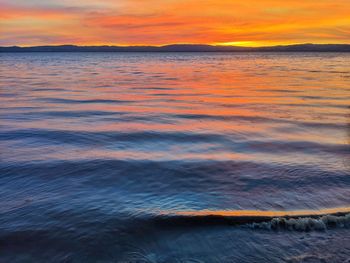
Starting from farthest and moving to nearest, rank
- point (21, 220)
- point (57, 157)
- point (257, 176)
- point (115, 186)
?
point (57, 157) < point (257, 176) < point (115, 186) < point (21, 220)

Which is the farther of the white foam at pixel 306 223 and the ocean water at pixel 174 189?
the white foam at pixel 306 223

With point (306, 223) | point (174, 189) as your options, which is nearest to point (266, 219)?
point (306, 223)

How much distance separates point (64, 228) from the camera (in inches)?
254

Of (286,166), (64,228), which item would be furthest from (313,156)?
(64,228)

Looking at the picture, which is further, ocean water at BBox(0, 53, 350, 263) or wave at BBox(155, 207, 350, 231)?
wave at BBox(155, 207, 350, 231)

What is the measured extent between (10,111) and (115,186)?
44.1 ft

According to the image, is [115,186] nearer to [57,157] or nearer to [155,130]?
[57,157]

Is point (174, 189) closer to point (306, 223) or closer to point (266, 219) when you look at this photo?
point (266, 219)

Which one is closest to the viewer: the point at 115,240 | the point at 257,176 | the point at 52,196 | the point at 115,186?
the point at 115,240

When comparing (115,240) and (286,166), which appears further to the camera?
(286,166)

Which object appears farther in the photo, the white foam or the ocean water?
the white foam

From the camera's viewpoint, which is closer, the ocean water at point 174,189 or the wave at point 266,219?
the ocean water at point 174,189

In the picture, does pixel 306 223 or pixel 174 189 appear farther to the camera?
pixel 174 189

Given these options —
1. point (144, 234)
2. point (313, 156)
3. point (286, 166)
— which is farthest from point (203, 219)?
point (313, 156)
